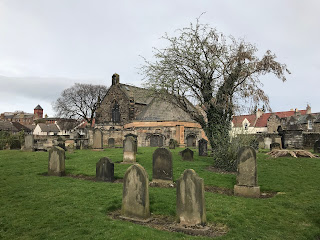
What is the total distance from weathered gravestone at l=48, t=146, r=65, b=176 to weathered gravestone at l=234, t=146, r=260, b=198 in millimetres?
7744

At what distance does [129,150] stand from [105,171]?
13.6 ft

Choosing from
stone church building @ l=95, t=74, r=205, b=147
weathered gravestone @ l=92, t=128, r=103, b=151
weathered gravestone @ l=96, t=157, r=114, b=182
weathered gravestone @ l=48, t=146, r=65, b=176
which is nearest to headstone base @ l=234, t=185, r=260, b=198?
weathered gravestone @ l=96, t=157, r=114, b=182

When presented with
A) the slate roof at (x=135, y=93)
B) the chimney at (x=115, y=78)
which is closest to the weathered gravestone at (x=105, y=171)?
the slate roof at (x=135, y=93)

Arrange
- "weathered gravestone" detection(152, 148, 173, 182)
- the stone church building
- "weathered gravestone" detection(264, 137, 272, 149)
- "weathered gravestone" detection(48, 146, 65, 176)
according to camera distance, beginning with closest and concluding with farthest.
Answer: "weathered gravestone" detection(152, 148, 173, 182) < "weathered gravestone" detection(48, 146, 65, 176) < "weathered gravestone" detection(264, 137, 272, 149) < the stone church building

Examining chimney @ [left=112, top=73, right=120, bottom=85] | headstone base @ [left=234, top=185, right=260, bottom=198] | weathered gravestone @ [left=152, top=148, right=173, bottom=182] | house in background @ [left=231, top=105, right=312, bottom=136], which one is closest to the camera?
headstone base @ [left=234, top=185, right=260, bottom=198]

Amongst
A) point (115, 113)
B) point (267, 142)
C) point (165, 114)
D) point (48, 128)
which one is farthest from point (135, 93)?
point (48, 128)

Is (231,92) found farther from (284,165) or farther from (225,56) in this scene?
(284,165)

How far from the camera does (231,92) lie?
14508 mm

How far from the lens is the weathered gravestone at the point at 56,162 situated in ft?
37.3

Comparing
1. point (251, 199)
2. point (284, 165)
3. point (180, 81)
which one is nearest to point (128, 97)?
point (180, 81)

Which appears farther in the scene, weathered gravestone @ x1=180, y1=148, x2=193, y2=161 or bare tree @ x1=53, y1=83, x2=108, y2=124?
bare tree @ x1=53, y1=83, x2=108, y2=124

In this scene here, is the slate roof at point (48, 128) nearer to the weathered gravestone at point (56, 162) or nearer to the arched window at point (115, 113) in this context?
the arched window at point (115, 113)

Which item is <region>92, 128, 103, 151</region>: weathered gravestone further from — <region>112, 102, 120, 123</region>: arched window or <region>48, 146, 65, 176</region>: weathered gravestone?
<region>112, 102, 120, 123</region>: arched window

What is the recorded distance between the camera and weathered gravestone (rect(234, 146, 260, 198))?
8.26 meters
